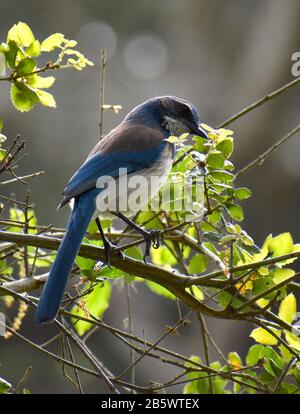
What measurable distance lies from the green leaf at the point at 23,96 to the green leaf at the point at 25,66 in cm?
6

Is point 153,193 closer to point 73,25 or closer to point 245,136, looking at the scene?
point 245,136

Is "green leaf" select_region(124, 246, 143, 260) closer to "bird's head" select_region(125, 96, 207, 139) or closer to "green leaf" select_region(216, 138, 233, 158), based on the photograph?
"green leaf" select_region(216, 138, 233, 158)

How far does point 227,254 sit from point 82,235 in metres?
0.48

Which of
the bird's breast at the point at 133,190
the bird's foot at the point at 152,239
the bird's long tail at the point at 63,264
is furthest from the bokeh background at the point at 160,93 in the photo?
the bird's long tail at the point at 63,264

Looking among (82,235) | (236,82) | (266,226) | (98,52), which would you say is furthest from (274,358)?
(98,52)

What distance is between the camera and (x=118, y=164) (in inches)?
122

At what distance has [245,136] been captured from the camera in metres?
8.54

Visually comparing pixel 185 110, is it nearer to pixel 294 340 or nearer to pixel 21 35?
pixel 21 35

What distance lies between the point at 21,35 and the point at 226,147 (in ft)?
2.34

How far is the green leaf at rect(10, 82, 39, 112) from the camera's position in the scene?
7.83ft

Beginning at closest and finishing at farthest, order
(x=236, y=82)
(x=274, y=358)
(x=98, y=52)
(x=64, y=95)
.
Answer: (x=274, y=358)
(x=236, y=82)
(x=98, y=52)
(x=64, y=95)

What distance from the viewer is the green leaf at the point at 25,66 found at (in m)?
2.32

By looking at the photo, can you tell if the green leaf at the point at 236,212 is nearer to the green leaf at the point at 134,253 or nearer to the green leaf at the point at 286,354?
the green leaf at the point at 286,354

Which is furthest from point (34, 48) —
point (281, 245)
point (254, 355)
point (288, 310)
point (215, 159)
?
point (254, 355)
